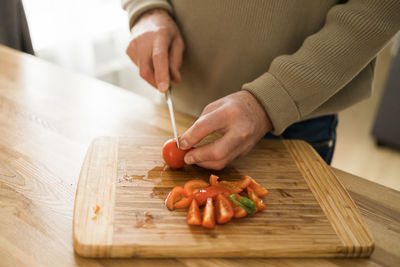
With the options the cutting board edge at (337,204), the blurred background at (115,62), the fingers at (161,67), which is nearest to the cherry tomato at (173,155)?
the fingers at (161,67)

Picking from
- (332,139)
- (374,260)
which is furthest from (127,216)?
(332,139)

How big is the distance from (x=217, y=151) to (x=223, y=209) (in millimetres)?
163

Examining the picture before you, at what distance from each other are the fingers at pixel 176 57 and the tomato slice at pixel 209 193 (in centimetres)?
44

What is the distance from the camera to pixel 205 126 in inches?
36.0

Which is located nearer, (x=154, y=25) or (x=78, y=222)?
(x=78, y=222)

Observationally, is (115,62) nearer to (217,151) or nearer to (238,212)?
(217,151)

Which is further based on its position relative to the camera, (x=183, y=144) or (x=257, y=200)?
(x=183, y=144)

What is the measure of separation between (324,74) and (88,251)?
0.73 m

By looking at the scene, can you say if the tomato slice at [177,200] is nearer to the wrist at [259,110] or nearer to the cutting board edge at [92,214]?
the cutting board edge at [92,214]

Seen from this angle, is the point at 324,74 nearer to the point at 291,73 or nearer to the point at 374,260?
the point at 291,73

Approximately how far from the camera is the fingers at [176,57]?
3.92ft

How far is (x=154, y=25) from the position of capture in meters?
1.19

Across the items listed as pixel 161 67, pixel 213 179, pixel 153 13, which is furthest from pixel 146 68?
pixel 213 179

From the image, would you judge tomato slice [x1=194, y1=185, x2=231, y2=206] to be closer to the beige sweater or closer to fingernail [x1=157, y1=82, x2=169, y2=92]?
the beige sweater
